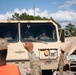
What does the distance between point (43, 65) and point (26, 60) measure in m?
0.52

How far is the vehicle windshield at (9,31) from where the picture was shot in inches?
379

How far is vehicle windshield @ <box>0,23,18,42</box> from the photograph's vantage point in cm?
962

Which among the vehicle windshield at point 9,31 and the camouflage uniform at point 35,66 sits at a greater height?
the vehicle windshield at point 9,31

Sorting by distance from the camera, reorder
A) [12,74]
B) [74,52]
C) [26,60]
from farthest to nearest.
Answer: [74,52], [26,60], [12,74]

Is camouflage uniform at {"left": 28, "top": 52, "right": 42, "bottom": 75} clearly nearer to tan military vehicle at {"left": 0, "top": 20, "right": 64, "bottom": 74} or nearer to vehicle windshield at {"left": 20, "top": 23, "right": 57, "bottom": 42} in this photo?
tan military vehicle at {"left": 0, "top": 20, "right": 64, "bottom": 74}

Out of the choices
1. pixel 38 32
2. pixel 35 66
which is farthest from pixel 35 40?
pixel 35 66

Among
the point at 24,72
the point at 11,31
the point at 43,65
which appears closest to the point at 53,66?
the point at 43,65

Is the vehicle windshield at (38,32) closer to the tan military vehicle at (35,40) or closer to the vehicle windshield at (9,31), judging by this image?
the tan military vehicle at (35,40)

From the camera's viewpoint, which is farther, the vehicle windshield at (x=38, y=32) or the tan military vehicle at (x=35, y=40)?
the vehicle windshield at (x=38, y=32)

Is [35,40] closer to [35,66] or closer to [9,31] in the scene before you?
[9,31]

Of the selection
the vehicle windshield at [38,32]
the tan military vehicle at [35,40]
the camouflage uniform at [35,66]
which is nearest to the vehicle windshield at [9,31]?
the tan military vehicle at [35,40]

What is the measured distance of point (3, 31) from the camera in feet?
31.8

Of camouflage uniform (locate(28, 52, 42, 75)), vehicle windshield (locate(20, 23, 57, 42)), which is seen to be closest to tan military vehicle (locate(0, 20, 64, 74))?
vehicle windshield (locate(20, 23, 57, 42))

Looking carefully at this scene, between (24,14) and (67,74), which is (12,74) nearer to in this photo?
(67,74)
